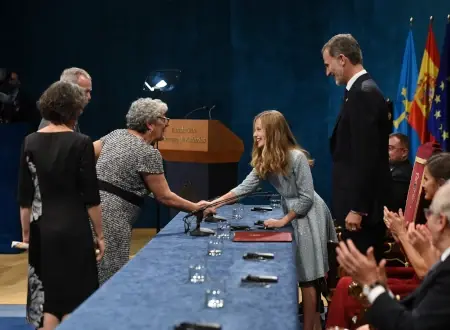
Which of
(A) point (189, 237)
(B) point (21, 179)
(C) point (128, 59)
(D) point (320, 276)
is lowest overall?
(D) point (320, 276)

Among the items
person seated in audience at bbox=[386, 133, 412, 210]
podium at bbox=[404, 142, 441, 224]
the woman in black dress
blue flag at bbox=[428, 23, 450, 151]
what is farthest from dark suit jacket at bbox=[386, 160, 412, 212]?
the woman in black dress

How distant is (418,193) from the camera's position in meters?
3.84

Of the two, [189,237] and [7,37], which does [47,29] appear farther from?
[189,237]

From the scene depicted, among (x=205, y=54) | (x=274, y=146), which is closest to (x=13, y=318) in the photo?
(x=274, y=146)

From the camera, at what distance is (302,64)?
27.4 ft

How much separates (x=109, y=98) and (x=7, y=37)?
1.50 m

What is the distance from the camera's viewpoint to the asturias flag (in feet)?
20.3

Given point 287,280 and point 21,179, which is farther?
point 21,179

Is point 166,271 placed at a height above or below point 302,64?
below

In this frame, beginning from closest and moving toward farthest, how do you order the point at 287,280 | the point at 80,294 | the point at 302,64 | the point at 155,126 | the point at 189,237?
1. the point at 287,280
2. the point at 80,294
3. the point at 189,237
4. the point at 155,126
5. the point at 302,64

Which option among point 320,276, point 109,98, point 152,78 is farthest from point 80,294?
point 109,98

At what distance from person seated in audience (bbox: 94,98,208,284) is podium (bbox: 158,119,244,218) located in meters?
2.01

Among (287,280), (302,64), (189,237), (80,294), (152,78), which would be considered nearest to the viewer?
(287,280)

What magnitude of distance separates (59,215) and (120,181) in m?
0.60
